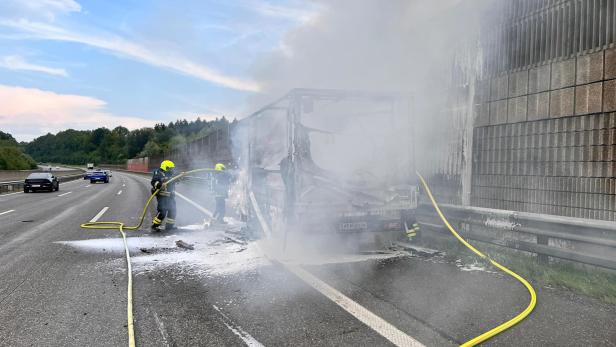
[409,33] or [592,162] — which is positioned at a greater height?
[409,33]

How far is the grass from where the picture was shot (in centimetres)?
416

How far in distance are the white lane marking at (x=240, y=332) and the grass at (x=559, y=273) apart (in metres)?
3.21

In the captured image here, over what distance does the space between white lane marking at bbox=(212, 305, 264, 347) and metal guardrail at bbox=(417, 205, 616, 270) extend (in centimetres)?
366

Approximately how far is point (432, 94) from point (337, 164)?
8.71ft

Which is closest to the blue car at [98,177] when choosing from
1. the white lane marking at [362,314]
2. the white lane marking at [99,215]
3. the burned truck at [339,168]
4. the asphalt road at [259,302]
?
the white lane marking at [99,215]

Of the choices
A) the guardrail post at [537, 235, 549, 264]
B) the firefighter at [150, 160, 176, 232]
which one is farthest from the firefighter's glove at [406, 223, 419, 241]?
the firefighter at [150, 160, 176, 232]

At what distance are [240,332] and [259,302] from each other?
702 mm

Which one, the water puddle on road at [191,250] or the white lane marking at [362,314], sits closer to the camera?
the white lane marking at [362,314]

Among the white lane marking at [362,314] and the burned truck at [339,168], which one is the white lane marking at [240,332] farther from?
the burned truck at [339,168]

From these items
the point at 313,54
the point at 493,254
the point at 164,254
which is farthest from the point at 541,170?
the point at 164,254

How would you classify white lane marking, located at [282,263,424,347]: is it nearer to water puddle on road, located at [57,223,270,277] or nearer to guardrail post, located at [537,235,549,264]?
water puddle on road, located at [57,223,270,277]

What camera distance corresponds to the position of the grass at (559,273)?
4164 mm

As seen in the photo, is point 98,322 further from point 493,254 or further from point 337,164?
point 493,254

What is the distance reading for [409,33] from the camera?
282 inches
